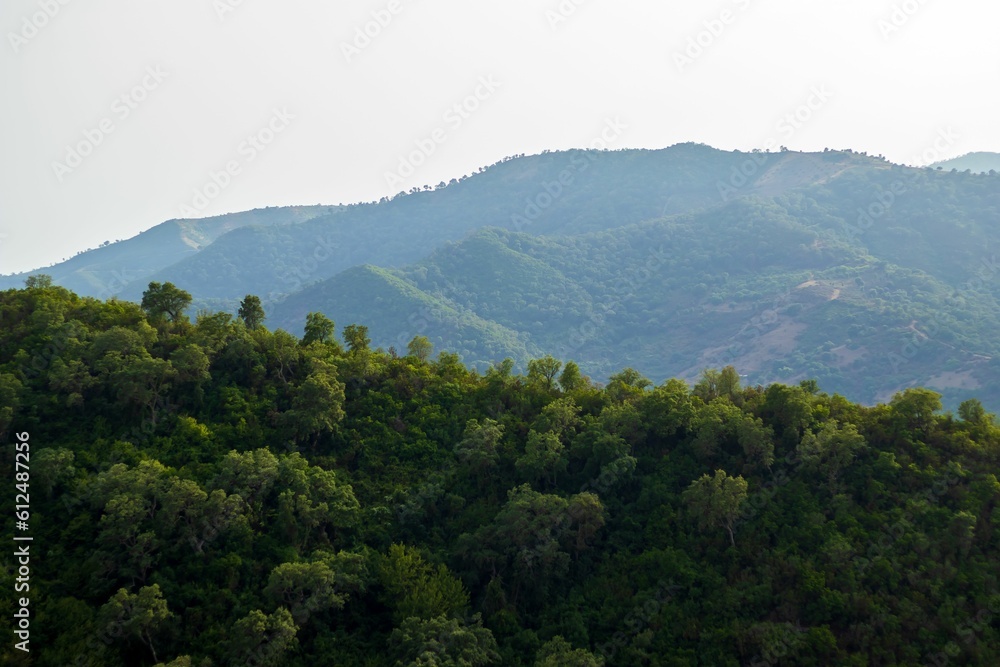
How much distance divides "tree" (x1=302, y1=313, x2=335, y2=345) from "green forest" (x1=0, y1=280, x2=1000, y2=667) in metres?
3.88

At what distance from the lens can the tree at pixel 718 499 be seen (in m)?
38.9

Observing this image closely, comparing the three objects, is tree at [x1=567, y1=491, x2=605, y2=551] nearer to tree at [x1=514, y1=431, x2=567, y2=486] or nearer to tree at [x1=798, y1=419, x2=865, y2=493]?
tree at [x1=514, y1=431, x2=567, y2=486]

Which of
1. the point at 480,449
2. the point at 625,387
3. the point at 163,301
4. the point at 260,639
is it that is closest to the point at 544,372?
the point at 625,387

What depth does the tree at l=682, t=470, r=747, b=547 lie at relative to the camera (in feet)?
128

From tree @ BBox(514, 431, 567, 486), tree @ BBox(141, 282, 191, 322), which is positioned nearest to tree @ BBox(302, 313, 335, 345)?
tree @ BBox(141, 282, 191, 322)

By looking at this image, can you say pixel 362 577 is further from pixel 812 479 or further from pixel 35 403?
pixel 812 479

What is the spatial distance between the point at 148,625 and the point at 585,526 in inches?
825

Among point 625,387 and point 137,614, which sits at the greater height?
point 625,387

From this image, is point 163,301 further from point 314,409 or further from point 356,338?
point 314,409

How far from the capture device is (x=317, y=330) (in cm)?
5372

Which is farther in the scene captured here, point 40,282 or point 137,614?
point 40,282

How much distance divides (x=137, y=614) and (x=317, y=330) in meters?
25.7

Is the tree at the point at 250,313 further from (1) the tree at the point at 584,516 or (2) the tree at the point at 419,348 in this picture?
(1) the tree at the point at 584,516

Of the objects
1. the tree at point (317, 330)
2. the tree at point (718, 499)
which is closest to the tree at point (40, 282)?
the tree at point (317, 330)
